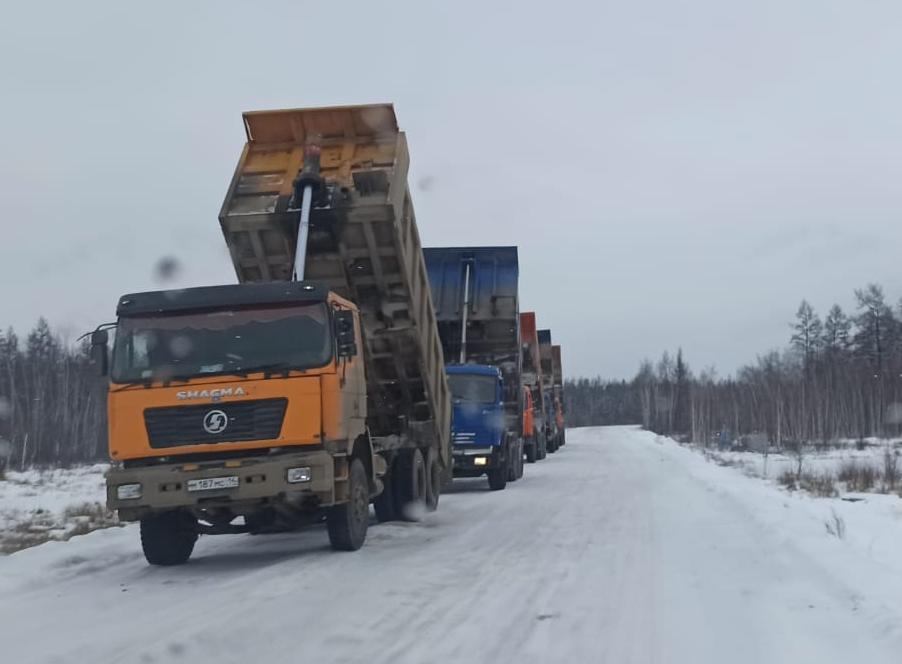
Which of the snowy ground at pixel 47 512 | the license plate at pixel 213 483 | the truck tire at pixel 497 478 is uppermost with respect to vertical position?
the license plate at pixel 213 483

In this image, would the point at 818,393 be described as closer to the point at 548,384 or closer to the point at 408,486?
the point at 548,384

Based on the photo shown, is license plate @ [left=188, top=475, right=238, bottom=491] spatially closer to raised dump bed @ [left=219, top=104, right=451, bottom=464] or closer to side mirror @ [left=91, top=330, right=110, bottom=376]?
side mirror @ [left=91, top=330, right=110, bottom=376]

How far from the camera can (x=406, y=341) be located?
42.7ft

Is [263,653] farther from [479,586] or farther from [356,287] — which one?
[356,287]

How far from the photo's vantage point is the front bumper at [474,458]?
2008 centimetres

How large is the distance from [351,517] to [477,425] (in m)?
9.96

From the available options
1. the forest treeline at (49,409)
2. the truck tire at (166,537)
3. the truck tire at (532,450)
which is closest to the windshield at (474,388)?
the truck tire at (166,537)

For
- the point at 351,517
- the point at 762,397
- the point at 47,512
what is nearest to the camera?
the point at 351,517

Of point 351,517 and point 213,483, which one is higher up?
point 213,483

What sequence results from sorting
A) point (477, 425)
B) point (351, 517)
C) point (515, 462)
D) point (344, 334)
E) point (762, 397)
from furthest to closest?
point (762, 397), point (515, 462), point (477, 425), point (351, 517), point (344, 334)

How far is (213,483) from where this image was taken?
30.7ft

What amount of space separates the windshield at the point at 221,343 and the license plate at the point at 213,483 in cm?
107

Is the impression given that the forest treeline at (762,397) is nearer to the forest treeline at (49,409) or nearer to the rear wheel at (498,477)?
the forest treeline at (49,409)

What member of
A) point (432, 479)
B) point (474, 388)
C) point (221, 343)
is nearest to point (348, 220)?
point (221, 343)
